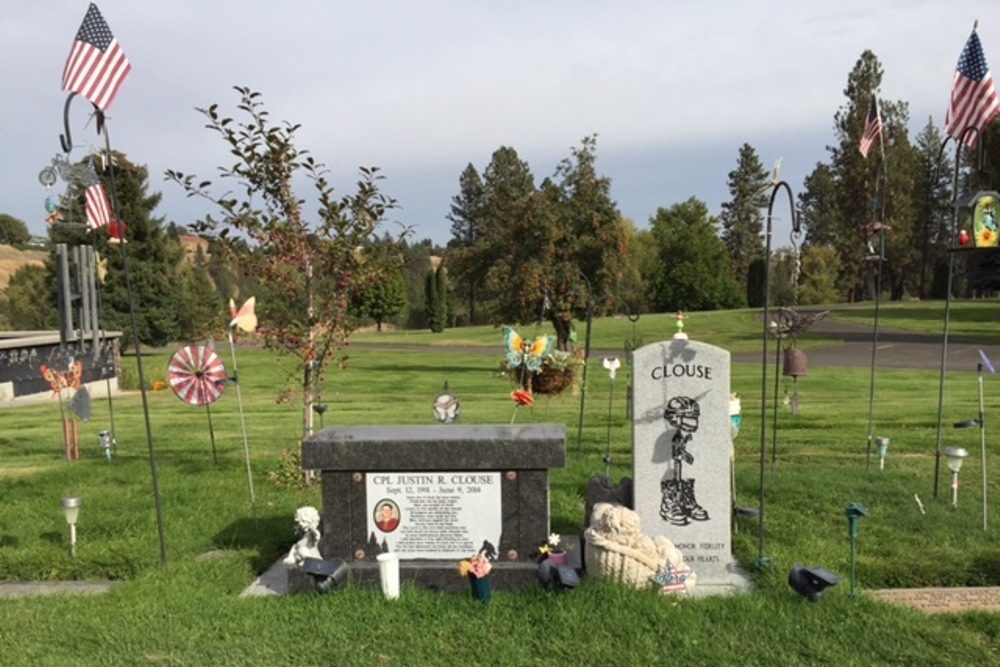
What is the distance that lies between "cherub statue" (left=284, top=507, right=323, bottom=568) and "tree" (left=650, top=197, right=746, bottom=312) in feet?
225

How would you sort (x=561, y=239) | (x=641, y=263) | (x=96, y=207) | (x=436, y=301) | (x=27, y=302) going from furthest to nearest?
(x=641, y=263) → (x=436, y=301) → (x=27, y=302) → (x=561, y=239) → (x=96, y=207)

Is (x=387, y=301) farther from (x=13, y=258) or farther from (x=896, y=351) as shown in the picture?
(x=13, y=258)

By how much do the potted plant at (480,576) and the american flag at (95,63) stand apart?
15.1ft

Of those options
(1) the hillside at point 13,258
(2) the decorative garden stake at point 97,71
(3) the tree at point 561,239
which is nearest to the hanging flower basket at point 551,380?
(2) the decorative garden stake at point 97,71

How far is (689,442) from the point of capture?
279 inches

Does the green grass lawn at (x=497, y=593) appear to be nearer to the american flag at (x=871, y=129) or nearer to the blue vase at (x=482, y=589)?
the blue vase at (x=482, y=589)

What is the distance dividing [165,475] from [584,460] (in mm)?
5479

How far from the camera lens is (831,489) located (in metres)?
9.41

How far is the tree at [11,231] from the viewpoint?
11421cm

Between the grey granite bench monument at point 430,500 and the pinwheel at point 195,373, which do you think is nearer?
the grey granite bench monument at point 430,500

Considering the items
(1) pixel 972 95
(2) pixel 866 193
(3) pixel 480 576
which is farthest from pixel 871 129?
(2) pixel 866 193

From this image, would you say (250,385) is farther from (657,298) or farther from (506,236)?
(657,298)

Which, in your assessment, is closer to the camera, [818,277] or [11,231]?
[818,277]

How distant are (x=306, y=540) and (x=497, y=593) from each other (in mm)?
1587
